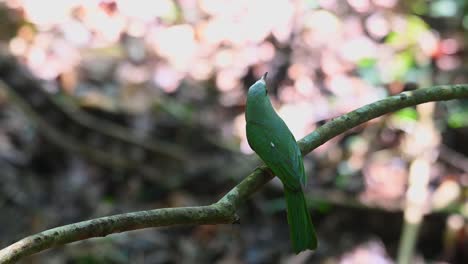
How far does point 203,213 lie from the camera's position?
174 centimetres

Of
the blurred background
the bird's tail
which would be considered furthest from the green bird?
the blurred background

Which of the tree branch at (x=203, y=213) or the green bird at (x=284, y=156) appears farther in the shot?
the green bird at (x=284, y=156)

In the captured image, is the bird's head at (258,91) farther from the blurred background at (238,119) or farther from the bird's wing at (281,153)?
the blurred background at (238,119)

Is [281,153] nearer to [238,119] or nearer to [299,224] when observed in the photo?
[299,224]

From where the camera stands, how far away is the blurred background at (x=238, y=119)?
4.25m

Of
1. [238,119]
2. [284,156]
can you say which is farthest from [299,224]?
[238,119]

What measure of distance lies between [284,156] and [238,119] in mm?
2670

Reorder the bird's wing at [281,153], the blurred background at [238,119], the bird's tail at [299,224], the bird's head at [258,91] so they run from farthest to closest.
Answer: the blurred background at [238,119] < the bird's head at [258,91] < the bird's wing at [281,153] < the bird's tail at [299,224]

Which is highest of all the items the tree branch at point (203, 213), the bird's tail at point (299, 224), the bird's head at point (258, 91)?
the bird's head at point (258, 91)

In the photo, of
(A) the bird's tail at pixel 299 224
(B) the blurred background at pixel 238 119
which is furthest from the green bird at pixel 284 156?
(B) the blurred background at pixel 238 119

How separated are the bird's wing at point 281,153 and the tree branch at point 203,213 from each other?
49mm

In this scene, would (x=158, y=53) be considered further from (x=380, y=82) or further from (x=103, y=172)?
(x=380, y=82)

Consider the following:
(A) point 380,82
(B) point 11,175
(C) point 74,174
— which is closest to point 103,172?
(C) point 74,174

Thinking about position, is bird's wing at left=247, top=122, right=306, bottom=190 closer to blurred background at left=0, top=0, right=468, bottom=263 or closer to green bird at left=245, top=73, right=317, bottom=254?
green bird at left=245, top=73, right=317, bottom=254
